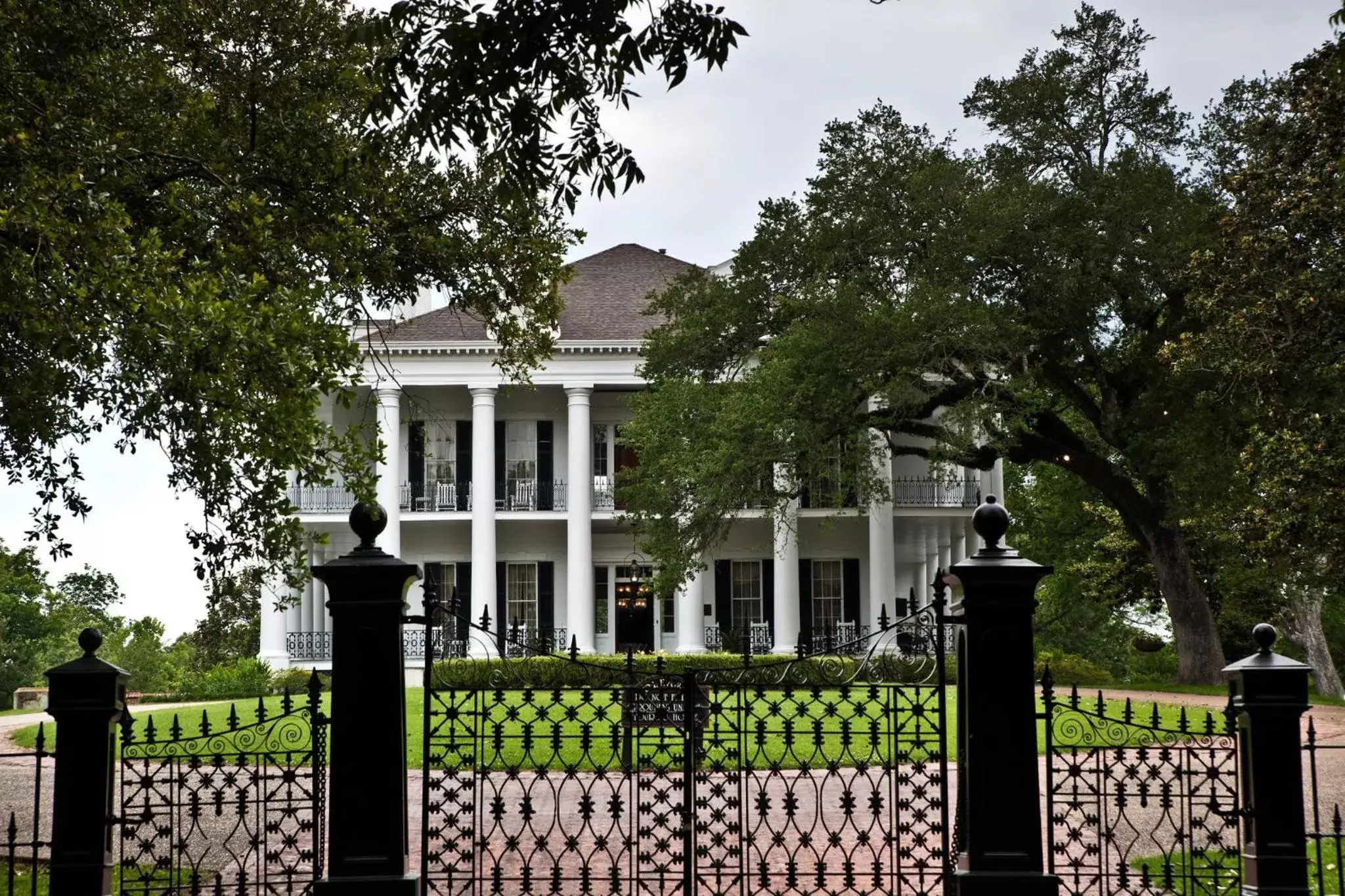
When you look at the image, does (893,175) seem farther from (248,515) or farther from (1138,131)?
(248,515)

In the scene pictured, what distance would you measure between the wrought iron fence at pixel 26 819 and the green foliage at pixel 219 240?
89.3 inches

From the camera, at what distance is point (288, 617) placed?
35.7 m

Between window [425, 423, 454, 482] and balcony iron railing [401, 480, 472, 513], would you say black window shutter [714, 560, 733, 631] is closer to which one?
balcony iron railing [401, 480, 472, 513]

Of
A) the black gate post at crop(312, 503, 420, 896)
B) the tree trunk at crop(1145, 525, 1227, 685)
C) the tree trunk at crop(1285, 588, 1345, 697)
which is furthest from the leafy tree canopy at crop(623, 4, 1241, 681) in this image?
the black gate post at crop(312, 503, 420, 896)

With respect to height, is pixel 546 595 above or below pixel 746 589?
below

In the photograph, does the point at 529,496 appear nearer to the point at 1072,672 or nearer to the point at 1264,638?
the point at 1072,672

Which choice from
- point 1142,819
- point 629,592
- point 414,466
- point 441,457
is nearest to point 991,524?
point 1142,819

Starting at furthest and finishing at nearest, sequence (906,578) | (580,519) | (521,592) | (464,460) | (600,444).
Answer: (906,578) → (600,444) → (521,592) → (464,460) → (580,519)

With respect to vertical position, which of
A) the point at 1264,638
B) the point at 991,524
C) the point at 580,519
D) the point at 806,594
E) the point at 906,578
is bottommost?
the point at 1264,638

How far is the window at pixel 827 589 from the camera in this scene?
117ft

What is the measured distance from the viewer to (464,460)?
3622 cm

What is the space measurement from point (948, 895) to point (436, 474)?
29829 mm

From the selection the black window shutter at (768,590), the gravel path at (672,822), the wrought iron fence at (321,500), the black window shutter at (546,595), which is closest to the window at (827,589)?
the black window shutter at (768,590)

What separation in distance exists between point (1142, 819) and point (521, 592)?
2594 centimetres
